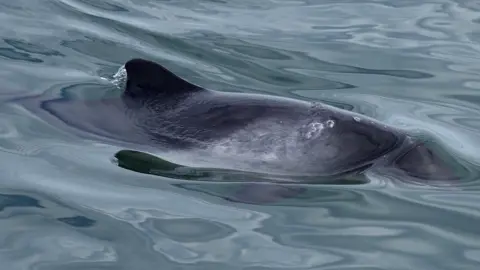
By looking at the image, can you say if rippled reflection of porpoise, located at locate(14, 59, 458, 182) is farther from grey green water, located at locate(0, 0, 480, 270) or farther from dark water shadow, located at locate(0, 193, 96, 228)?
dark water shadow, located at locate(0, 193, 96, 228)

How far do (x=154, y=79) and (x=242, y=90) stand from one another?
2020 millimetres

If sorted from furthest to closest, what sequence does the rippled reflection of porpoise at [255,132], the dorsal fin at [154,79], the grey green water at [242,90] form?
1. the dorsal fin at [154,79]
2. the rippled reflection of porpoise at [255,132]
3. the grey green water at [242,90]

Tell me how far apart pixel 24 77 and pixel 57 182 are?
9.25 ft

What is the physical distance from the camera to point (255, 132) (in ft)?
24.1

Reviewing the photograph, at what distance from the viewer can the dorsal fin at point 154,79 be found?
298 inches

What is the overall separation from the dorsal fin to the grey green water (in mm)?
631

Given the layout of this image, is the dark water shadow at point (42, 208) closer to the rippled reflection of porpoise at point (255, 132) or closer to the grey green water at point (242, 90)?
the grey green water at point (242, 90)

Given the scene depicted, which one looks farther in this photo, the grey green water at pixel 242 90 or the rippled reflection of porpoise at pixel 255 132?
the rippled reflection of porpoise at pixel 255 132

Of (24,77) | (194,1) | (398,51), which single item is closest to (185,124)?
(24,77)

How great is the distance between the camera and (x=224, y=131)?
7348 millimetres

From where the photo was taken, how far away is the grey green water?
18.6 ft

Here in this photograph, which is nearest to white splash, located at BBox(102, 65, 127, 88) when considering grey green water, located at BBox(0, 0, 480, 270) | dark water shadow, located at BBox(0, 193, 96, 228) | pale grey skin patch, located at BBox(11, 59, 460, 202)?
grey green water, located at BBox(0, 0, 480, 270)

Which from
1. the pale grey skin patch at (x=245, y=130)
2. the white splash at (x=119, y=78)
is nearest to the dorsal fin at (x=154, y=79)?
the pale grey skin patch at (x=245, y=130)

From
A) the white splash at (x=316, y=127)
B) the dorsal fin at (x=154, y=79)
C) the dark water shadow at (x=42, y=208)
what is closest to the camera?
the dark water shadow at (x=42, y=208)
